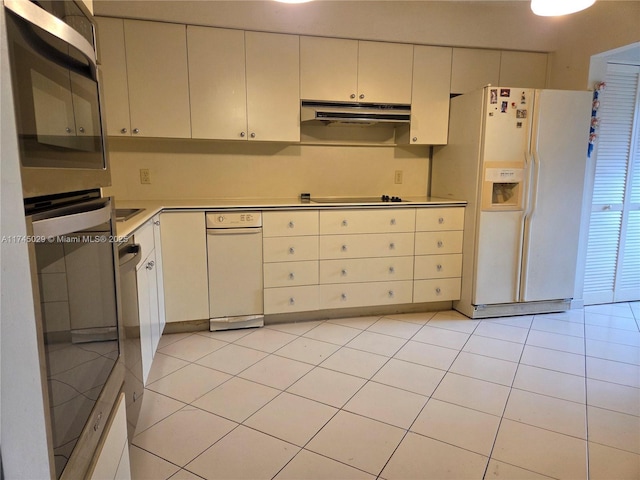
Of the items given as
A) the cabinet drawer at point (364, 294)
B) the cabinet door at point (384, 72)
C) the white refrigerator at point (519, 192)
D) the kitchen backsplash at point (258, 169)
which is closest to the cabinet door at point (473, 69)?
the white refrigerator at point (519, 192)

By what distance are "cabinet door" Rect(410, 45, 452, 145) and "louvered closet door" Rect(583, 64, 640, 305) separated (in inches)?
47.7

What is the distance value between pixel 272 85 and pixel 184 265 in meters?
1.46

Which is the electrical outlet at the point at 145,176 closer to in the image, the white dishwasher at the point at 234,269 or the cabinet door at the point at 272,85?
the white dishwasher at the point at 234,269

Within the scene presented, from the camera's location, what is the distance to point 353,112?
10.2 ft

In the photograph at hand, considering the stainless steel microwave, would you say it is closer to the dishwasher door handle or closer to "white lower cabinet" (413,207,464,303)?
the dishwasher door handle

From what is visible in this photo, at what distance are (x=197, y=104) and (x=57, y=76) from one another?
229 centimetres

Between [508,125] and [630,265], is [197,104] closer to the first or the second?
[508,125]

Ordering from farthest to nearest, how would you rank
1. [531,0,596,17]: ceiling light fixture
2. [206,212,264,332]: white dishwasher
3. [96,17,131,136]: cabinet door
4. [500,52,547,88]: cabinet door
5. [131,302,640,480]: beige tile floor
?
[500,52,547,88]: cabinet door, [206,212,264,332]: white dishwasher, [96,17,131,136]: cabinet door, [531,0,596,17]: ceiling light fixture, [131,302,640,480]: beige tile floor

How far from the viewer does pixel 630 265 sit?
359cm

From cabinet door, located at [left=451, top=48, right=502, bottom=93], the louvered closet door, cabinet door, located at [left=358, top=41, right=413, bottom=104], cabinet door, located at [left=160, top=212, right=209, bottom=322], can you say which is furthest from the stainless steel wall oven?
the louvered closet door

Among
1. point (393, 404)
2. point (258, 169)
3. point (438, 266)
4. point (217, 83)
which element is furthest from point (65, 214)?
point (438, 266)

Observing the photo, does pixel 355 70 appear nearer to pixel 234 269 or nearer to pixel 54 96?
pixel 234 269

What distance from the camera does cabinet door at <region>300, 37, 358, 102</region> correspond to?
10.0 feet

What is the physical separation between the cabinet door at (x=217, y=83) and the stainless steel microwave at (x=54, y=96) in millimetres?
1981
